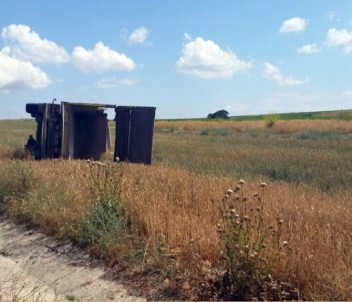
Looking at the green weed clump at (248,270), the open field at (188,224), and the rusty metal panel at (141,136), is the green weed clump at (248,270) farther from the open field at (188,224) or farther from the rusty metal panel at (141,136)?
the rusty metal panel at (141,136)

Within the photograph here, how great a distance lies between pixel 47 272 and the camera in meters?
5.71

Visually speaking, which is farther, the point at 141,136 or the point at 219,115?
the point at 219,115

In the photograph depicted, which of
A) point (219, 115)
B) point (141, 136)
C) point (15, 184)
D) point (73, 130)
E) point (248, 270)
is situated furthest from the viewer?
point (219, 115)

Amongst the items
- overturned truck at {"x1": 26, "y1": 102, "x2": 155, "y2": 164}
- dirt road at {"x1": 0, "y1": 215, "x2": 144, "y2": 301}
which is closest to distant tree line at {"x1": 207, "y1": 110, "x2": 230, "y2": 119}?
overturned truck at {"x1": 26, "y1": 102, "x2": 155, "y2": 164}

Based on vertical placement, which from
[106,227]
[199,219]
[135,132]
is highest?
[135,132]

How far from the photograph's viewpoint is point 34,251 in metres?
6.45

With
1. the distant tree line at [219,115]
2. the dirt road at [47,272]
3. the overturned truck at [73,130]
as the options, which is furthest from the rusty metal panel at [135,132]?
the distant tree line at [219,115]

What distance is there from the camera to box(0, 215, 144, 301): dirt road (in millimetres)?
4691

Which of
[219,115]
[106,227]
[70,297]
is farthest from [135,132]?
[219,115]

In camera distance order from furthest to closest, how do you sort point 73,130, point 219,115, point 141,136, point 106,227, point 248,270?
point 219,115 → point 73,130 → point 141,136 → point 106,227 → point 248,270

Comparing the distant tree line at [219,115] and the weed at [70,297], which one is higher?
the distant tree line at [219,115]

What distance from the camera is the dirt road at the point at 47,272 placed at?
4691 mm

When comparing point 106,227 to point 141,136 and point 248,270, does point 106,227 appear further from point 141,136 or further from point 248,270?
point 141,136

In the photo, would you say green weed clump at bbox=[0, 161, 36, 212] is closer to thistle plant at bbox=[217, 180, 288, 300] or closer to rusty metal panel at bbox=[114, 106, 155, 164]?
rusty metal panel at bbox=[114, 106, 155, 164]
